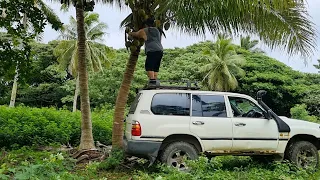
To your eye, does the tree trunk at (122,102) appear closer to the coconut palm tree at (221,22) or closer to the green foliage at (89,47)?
the coconut palm tree at (221,22)

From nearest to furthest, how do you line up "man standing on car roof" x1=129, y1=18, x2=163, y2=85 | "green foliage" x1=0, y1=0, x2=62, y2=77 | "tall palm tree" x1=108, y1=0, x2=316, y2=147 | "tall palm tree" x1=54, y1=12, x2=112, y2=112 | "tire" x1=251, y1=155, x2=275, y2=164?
1. "green foliage" x1=0, y1=0, x2=62, y2=77
2. "tall palm tree" x1=108, y1=0, x2=316, y2=147
3. "tire" x1=251, y1=155, x2=275, y2=164
4. "man standing on car roof" x1=129, y1=18, x2=163, y2=85
5. "tall palm tree" x1=54, y1=12, x2=112, y2=112

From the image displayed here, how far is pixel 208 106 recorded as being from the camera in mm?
7945

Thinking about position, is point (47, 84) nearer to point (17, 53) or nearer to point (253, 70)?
point (253, 70)

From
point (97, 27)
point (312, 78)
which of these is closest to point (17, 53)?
point (97, 27)

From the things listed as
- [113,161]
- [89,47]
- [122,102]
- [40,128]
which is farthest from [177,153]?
[89,47]

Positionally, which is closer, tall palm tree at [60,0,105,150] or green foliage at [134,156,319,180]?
green foliage at [134,156,319,180]

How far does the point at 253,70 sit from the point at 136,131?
2924cm

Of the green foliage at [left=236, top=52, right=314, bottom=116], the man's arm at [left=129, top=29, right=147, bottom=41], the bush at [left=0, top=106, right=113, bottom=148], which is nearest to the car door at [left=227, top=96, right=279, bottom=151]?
the man's arm at [left=129, top=29, right=147, bottom=41]

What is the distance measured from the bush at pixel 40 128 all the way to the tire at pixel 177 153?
6.51 metres

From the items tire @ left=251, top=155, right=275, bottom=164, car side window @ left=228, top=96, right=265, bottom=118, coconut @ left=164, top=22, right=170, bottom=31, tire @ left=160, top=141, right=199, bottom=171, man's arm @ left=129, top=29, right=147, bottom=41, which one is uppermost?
coconut @ left=164, top=22, right=170, bottom=31

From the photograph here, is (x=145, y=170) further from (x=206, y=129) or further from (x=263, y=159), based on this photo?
(x=263, y=159)

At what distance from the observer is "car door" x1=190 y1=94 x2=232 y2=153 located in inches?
303

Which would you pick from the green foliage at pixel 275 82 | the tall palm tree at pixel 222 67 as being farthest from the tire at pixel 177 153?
the green foliage at pixel 275 82

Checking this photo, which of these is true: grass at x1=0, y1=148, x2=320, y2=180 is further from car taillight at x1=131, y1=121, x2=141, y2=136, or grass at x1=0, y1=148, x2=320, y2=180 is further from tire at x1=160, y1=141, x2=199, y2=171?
car taillight at x1=131, y1=121, x2=141, y2=136
